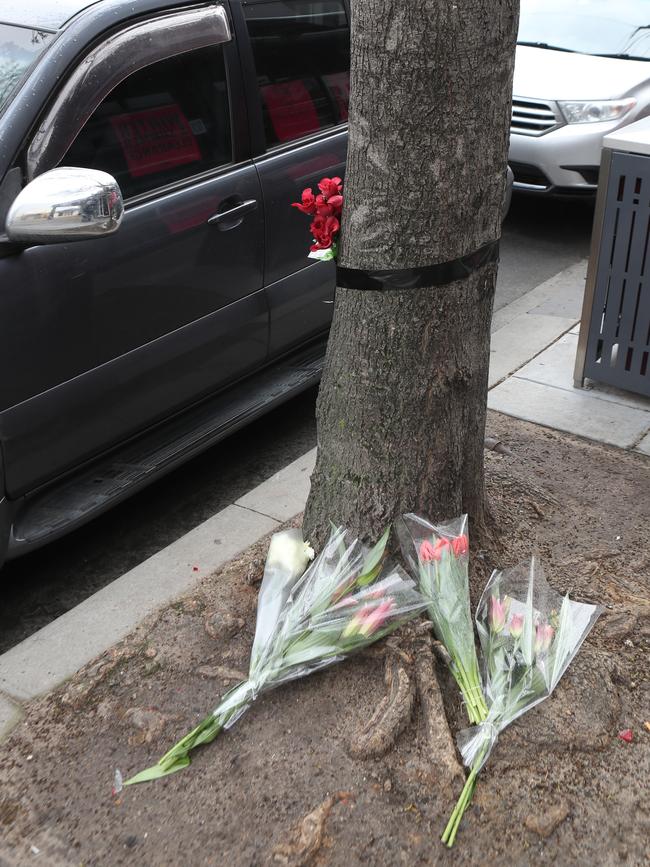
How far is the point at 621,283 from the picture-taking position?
471 centimetres

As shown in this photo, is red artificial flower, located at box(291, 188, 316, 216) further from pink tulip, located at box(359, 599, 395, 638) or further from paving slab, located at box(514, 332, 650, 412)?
paving slab, located at box(514, 332, 650, 412)

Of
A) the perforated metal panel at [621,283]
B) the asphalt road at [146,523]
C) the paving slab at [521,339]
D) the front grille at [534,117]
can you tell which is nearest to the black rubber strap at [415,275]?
the asphalt road at [146,523]

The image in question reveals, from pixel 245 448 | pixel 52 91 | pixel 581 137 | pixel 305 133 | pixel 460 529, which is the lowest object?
pixel 245 448

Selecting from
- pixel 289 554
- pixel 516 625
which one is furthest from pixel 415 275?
pixel 516 625

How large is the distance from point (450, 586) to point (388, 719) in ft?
1.61

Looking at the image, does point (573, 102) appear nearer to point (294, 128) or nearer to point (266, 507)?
point (294, 128)

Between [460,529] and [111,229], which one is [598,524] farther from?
[111,229]

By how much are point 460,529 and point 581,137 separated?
5051 mm

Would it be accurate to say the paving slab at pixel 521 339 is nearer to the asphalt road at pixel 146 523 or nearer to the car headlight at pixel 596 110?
the asphalt road at pixel 146 523

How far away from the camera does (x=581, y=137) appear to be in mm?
7328

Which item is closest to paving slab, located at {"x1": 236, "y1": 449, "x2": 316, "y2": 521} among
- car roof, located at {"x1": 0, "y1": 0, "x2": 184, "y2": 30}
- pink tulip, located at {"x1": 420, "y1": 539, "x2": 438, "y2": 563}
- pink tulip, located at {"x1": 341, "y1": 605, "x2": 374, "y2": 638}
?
pink tulip, located at {"x1": 420, "y1": 539, "x2": 438, "y2": 563}

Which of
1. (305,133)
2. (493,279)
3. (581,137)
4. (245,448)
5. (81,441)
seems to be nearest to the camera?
(493,279)

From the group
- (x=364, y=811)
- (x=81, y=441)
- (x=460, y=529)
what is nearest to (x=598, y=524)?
(x=460, y=529)

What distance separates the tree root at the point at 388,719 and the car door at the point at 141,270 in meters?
1.48
